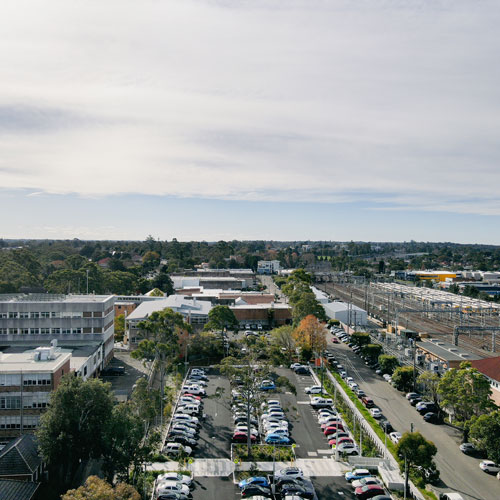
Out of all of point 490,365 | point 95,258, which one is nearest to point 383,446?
point 490,365

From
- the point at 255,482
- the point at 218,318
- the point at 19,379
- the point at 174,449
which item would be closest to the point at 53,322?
the point at 19,379

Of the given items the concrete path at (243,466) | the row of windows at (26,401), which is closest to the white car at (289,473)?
the concrete path at (243,466)

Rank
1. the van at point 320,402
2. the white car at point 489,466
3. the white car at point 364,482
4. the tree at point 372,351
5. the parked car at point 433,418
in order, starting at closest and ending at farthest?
the white car at point 364,482 < the white car at point 489,466 < the parked car at point 433,418 < the van at point 320,402 < the tree at point 372,351

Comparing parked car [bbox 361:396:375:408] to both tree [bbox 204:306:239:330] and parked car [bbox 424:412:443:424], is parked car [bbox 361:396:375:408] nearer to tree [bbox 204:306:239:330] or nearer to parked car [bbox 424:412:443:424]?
parked car [bbox 424:412:443:424]

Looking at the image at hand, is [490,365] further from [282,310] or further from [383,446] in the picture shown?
[282,310]

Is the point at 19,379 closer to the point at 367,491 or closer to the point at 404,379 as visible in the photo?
the point at 367,491

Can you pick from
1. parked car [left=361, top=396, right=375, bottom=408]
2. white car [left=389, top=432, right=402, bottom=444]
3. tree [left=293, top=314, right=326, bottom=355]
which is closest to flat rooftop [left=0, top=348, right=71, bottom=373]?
white car [left=389, top=432, right=402, bottom=444]

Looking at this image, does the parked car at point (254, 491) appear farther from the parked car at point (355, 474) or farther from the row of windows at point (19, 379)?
the row of windows at point (19, 379)
